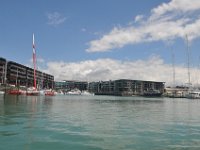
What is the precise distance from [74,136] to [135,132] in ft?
19.5

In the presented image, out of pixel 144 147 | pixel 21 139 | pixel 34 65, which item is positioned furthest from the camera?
pixel 34 65

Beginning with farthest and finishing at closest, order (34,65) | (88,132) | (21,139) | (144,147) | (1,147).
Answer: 1. (34,65)
2. (88,132)
3. (21,139)
4. (144,147)
5. (1,147)

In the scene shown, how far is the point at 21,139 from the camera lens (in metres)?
22.5

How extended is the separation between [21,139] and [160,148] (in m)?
9.92

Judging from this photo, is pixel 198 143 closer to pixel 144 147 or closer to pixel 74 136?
pixel 144 147

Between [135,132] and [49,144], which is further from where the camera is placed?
[135,132]

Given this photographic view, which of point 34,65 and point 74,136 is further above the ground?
point 34,65

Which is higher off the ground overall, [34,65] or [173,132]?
[34,65]

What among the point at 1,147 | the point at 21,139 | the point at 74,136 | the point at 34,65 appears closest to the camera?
A: the point at 1,147

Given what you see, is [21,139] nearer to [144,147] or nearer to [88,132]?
[88,132]

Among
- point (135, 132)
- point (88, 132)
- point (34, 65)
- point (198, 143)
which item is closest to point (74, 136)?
point (88, 132)

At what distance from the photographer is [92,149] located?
19812mm

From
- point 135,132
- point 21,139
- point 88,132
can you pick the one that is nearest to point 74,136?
point 88,132

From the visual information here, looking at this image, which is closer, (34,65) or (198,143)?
(198,143)
